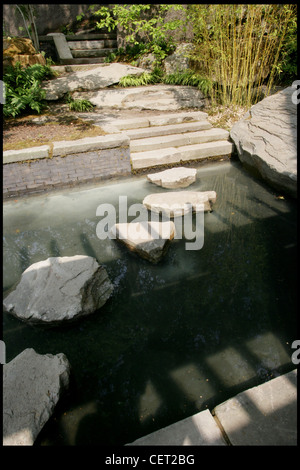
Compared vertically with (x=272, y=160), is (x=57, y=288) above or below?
below

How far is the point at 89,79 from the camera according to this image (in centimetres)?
712

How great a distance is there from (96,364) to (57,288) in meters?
0.79

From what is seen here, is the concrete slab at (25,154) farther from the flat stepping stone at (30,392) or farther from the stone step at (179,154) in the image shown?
the flat stepping stone at (30,392)

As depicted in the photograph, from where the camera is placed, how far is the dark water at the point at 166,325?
6.38 feet

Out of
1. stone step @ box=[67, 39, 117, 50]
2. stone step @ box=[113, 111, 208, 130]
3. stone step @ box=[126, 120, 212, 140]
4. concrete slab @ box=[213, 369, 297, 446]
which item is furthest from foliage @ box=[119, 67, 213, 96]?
concrete slab @ box=[213, 369, 297, 446]

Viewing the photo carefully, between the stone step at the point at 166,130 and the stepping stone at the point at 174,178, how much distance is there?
4.05ft

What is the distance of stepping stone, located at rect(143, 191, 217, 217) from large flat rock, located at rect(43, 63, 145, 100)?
4.42m

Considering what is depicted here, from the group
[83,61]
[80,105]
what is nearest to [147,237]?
[80,105]

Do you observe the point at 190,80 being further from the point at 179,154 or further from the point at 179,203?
the point at 179,203

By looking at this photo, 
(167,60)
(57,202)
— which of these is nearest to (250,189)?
(57,202)

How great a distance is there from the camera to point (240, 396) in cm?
172

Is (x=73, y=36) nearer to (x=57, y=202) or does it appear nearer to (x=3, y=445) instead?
(x=57, y=202)
